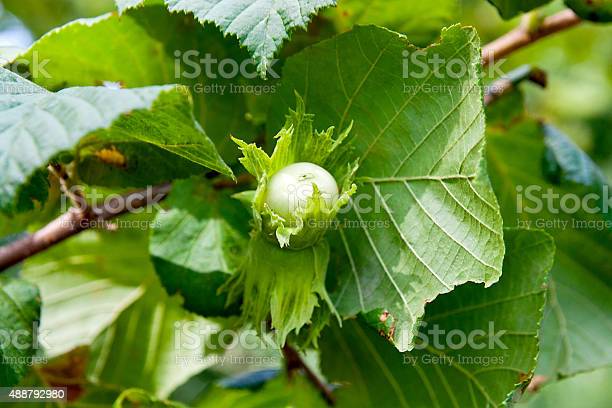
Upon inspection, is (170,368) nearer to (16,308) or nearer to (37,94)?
(16,308)

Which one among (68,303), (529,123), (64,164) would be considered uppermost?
(529,123)

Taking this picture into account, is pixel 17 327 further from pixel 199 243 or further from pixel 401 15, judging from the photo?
pixel 401 15

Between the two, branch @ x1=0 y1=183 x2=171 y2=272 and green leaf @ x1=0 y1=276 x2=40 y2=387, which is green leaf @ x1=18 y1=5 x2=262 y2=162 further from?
green leaf @ x1=0 y1=276 x2=40 y2=387

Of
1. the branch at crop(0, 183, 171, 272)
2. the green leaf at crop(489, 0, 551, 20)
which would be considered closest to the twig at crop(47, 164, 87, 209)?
the branch at crop(0, 183, 171, 272)

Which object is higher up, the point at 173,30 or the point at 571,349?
the point at 173,30

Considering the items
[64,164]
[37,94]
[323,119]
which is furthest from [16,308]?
[323,119]

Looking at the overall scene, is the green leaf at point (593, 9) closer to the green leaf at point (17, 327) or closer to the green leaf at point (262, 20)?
the green leaf at point (262, 20)

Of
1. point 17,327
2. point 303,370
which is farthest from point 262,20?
point 303,370

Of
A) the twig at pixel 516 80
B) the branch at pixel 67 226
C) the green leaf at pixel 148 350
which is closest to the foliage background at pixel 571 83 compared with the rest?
the twig at pixel 516 80
